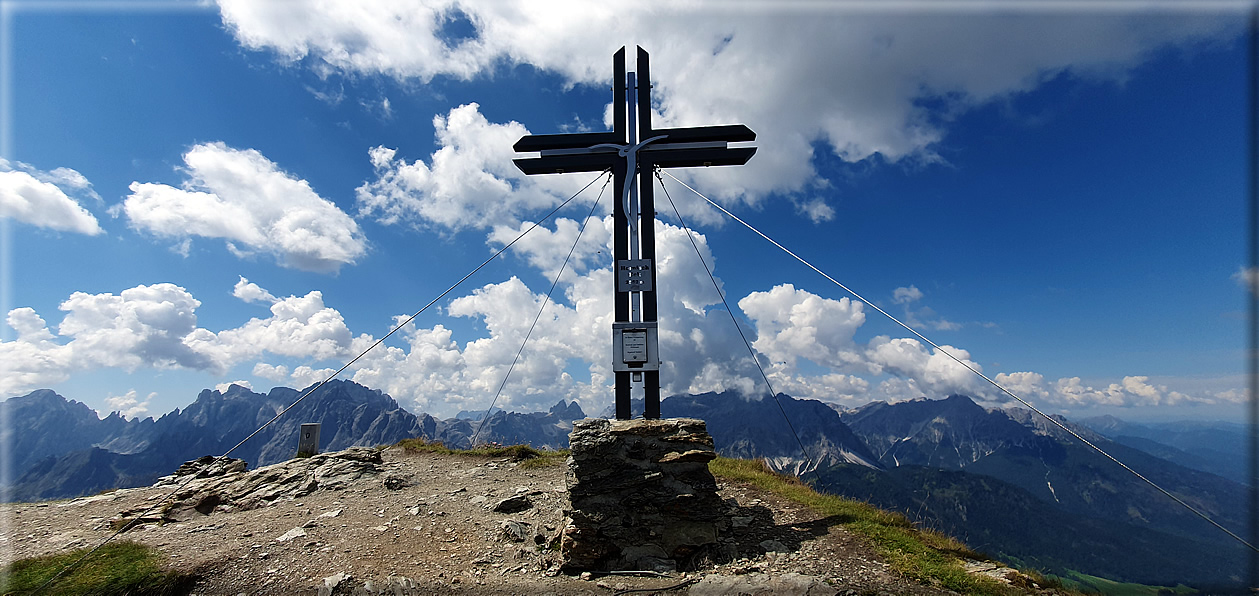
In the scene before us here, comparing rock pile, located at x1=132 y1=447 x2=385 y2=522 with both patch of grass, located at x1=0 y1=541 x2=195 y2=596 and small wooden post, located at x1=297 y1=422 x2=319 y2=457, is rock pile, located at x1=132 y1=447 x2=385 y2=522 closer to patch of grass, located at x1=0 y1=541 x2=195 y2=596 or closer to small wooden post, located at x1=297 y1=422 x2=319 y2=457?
small wooden post, located at x1=297 y1=422 x2=319 y2=457

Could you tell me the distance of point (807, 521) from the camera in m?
10.7

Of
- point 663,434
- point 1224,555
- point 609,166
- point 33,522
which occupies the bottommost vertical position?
point 1224,555

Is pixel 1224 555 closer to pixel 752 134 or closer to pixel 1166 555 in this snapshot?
pixel 1166 555

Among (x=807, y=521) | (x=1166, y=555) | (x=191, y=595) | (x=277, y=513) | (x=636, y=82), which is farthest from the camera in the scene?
(x=1166, y=555)

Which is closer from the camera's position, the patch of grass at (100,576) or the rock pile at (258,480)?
the patch of grass at (100,576)

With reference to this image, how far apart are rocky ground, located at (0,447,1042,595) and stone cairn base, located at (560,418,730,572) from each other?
1.83ft

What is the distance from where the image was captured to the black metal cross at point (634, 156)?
1240 cm

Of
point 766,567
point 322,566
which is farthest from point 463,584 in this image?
point 766,567

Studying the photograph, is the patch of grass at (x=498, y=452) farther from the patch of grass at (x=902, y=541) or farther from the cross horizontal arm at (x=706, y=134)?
the cross horizontal arm at (x=706, y=134)

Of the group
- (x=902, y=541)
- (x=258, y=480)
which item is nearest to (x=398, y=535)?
(x=258, y=480)

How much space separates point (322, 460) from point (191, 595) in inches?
311

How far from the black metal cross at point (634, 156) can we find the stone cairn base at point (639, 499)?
3316 millimetres

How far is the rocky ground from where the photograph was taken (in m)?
8.17

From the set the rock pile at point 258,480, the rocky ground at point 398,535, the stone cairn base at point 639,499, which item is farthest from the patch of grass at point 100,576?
the stone cairn base at point 639,499
